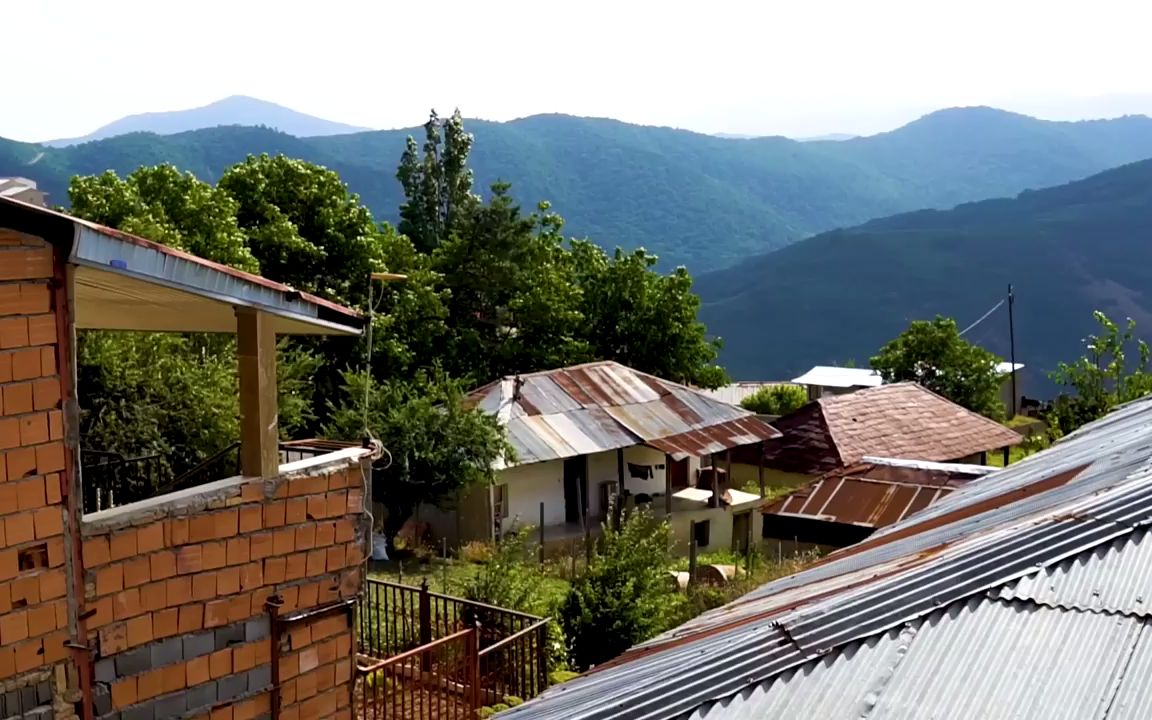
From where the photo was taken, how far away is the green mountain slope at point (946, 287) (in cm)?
10144

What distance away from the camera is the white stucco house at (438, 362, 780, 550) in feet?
73.5

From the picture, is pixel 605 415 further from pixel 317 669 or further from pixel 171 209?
pixel 317 669

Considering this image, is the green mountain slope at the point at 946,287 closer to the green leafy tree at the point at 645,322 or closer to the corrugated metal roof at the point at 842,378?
the corrugated metal roof at the point at 842,378

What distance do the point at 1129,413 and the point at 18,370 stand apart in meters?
8.29

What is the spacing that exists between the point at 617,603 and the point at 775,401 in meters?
25.9

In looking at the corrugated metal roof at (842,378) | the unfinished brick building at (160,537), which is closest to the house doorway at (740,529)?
the unfinished brick building at (160,537)

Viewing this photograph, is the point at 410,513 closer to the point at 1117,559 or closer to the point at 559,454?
the point at 559,454

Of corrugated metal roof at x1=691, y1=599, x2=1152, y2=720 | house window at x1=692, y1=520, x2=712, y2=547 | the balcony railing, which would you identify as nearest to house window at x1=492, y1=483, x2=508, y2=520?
Result: house window at x1=692, y1=520, x2=712, y2=547

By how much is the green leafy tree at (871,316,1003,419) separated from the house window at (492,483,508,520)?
788 inches

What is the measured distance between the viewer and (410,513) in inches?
837

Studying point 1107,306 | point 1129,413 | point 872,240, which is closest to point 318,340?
point 1129,413

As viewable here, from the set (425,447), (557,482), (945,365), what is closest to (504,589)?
(425,447)

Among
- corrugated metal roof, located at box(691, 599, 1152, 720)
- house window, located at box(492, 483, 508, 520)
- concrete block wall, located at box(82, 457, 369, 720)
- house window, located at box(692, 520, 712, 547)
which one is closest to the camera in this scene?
corrugated metal roof, located at box(691, 599, 1152, 720)

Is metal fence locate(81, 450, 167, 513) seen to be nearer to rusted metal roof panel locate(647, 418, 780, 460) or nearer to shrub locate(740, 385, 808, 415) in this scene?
rusted metal roof panel locate(647, 418, 780, 460)
